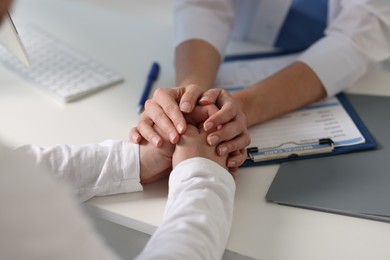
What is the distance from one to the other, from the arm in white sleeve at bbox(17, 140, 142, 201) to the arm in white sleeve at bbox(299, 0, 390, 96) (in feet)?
1.54

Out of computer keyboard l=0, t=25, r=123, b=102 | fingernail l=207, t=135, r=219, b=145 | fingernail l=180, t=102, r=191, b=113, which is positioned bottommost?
computer keyboard l=0, t=25, r=123, b=102

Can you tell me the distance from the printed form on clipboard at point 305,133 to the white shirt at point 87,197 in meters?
0.14

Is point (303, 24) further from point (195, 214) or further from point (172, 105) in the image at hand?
point (195, 214)

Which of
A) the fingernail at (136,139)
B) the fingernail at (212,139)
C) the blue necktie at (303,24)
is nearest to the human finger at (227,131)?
the fingernail at (212,139)

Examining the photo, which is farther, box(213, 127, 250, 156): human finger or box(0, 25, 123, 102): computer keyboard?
box(0, 25, 123, 102): computer keyboard

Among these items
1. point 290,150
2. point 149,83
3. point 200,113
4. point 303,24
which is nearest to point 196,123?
point 200,113

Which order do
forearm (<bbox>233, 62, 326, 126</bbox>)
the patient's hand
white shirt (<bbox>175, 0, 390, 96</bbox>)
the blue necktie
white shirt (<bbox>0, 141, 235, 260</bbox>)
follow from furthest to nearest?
1. the blue necktie
2. white shirt (<bbox>175, 0, 390, 96</bbox>)
3. forearm (<bbox>233, 62, 326, 126</bbox>)
4. the patient's hand
5. white shirt (<bbox>0, 141, 235, 260</bbox>)

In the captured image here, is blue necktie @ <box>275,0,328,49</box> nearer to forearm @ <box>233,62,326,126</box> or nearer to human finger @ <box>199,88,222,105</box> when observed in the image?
forearm @ <box>233,62,326,126</box>

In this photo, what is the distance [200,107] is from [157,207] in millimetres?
187

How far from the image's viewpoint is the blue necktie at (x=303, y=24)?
124cm

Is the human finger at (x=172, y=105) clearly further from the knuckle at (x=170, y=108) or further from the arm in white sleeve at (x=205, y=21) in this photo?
the arm in white sleeve at (x=205, y=21)

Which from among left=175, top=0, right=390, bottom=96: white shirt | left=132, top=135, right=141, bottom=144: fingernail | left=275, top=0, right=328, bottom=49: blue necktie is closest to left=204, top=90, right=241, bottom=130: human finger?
left=132, top=135, right=141, bottom=144: fingernail

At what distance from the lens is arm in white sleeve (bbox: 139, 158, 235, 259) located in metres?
0.61

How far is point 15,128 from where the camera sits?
93cm
